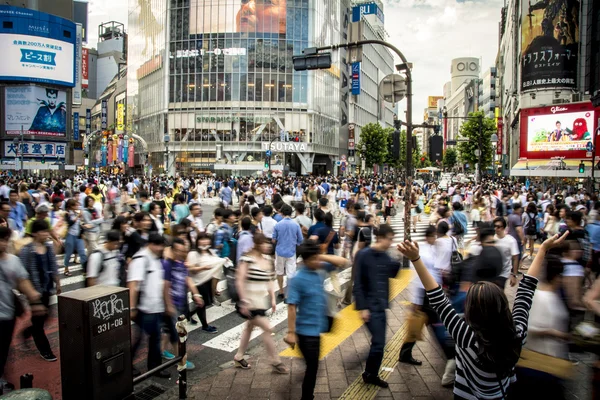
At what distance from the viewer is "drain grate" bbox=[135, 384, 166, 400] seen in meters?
5.19

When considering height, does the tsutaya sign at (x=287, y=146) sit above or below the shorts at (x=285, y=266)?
above

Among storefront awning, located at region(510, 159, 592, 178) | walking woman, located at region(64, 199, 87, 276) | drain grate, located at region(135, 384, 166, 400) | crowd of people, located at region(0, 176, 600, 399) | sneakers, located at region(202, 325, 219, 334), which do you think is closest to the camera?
crowd of people, located at region(0, 176, 600, 399)

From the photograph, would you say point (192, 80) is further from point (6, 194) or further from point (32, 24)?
point (6, 194)

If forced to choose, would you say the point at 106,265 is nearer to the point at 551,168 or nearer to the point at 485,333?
the point at 485,333

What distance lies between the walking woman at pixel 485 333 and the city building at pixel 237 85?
185 ft

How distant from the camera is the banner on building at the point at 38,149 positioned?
216 ft

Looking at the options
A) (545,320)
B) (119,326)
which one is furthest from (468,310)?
(119,326)

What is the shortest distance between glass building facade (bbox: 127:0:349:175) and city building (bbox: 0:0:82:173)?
47.3 ft

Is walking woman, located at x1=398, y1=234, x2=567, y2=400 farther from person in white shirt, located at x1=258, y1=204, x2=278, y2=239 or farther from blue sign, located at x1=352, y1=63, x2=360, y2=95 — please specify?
blue sign, located at x1=352, y1=63, x2=360, y2=95

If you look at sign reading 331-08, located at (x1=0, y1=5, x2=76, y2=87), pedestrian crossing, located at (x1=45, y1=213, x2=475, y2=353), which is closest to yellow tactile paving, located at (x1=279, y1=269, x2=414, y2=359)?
pedestrian crossing, located at (x1=45, y1=213, x2=475, y2=353)

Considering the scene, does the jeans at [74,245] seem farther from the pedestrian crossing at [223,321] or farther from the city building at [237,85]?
the city building at [237,85]

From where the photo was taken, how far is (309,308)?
184 inches

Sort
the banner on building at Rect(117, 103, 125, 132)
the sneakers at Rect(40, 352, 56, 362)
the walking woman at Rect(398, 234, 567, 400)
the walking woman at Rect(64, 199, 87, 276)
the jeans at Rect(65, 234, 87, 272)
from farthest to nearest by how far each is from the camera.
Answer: the banner on building at Rect(117, 103, 125, 132), the jeans at Rect(65, 234, 87, 272), the walking woman at Rect(64, 199, 87, 276), the sneakers at Rect(40, 352, 56, 362), the walking woman at Rect(398, 234, 567, 400)

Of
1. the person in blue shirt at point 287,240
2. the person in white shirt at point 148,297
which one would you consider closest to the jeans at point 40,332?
the person in white shirt at point 148,297
